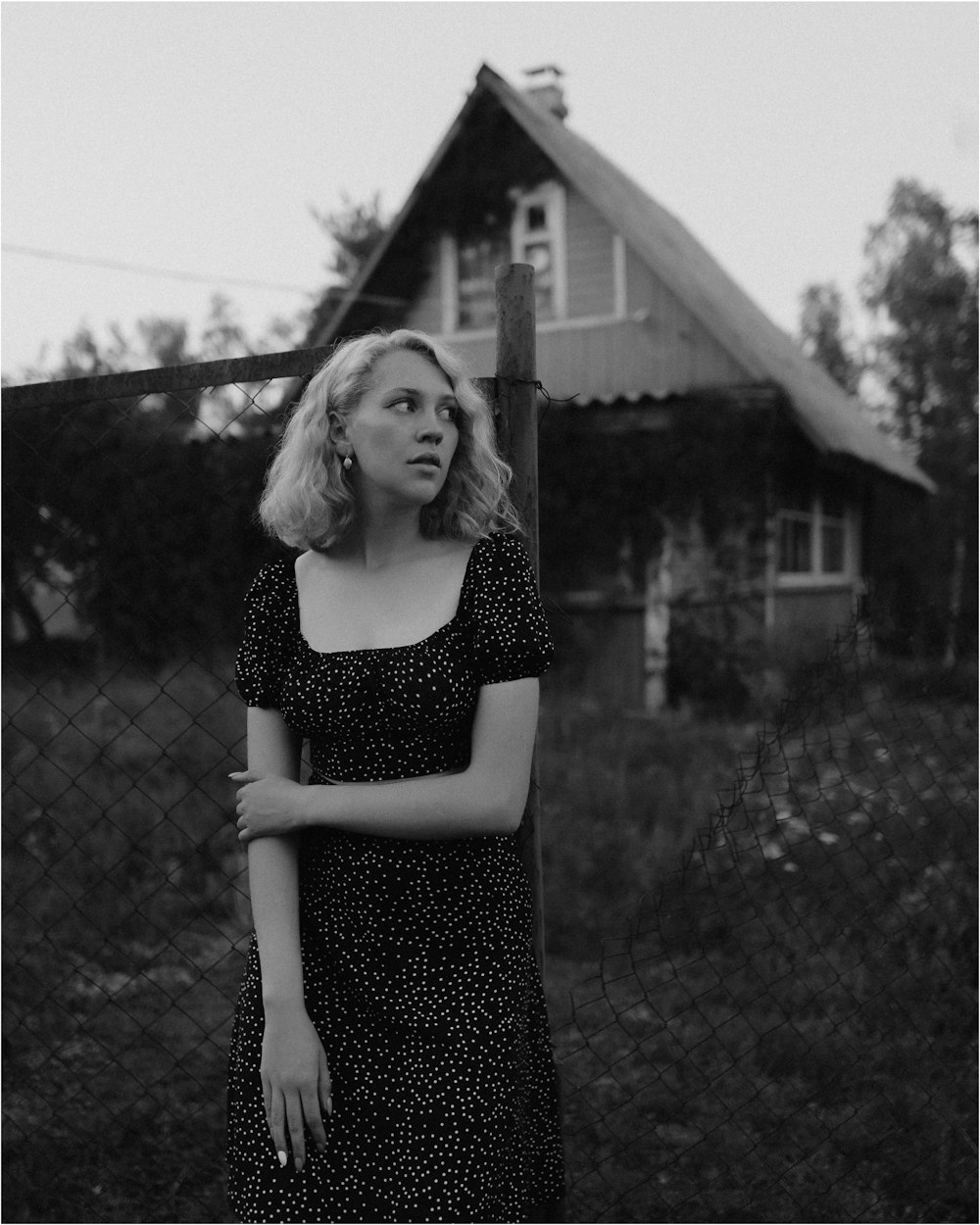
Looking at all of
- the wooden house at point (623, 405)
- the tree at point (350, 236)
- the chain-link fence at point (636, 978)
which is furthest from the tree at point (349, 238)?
the chain-link fence at point (636, 978)

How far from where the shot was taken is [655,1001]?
3617 mm

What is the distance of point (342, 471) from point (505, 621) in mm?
378

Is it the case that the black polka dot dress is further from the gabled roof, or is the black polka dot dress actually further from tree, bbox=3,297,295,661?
the gabled roof

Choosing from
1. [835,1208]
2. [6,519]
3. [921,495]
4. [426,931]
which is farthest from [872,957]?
[921,495]

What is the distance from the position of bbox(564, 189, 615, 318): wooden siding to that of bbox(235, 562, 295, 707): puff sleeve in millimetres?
10429

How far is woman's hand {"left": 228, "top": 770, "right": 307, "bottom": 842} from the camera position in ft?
5.19

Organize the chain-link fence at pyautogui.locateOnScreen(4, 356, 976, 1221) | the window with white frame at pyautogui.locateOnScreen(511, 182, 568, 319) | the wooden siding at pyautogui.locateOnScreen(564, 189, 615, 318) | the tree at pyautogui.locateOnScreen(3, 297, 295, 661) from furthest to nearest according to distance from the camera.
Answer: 1. the window with white frame at pyautogui.locateOnScreen(511, 182, 568, 319)
2. the wooden siding at pyautogui.locateOnScreen(564, 189, 615, 318)
3. the tree at pyautogui.locateOnScreen(3, 297, 295, 661)
4. the chain-link fence at pyautogui.locateOnScreen(4, 356, 976, 1221)

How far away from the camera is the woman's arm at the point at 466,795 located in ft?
4.98

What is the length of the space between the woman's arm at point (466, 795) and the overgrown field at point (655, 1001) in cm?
54

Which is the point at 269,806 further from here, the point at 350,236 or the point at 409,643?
the point at 350,236

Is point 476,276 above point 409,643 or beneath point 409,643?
above

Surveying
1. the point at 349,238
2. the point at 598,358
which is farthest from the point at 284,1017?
the point at 349,238

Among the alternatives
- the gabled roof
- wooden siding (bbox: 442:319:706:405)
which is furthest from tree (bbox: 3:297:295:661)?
wooden siding (bbox: 442:319:706:405)

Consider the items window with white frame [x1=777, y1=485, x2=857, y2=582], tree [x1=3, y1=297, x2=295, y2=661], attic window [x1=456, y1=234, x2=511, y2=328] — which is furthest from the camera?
window with white frame [x1=777, y1=485, x2=857, y2=582]
